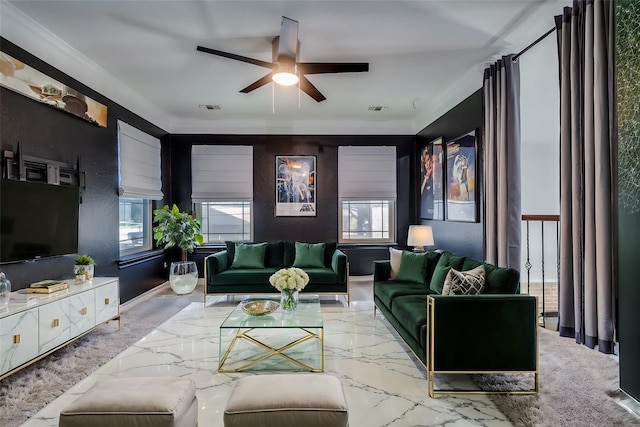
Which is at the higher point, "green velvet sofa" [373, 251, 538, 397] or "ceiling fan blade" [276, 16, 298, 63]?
"ceiling fan blade" [276, 16, 298, 63]

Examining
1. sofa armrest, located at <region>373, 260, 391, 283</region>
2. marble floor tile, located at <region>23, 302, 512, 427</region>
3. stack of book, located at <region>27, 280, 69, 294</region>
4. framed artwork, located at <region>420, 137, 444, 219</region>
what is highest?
framed artwork, located at <region>420, 137, 444, 219</region>

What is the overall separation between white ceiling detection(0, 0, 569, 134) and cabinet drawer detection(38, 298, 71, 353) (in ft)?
7.68

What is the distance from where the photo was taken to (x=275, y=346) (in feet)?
11.8

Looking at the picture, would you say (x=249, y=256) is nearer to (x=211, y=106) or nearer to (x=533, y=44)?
(x=211, y=106)

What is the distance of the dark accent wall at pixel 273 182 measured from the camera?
6879 mm

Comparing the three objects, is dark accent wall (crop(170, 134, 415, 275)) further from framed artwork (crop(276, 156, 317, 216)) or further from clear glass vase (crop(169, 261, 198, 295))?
clear glass vase (crop(169, 261, 198, 295))

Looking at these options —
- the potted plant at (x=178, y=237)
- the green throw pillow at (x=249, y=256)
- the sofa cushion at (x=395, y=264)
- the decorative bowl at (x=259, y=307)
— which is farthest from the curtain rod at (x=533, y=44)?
the potted plant at (x=178, y=237)

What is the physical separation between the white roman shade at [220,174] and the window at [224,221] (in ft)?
0.64

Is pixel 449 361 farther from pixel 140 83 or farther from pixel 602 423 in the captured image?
pixel 140 83

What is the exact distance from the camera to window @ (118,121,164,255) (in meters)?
5.18

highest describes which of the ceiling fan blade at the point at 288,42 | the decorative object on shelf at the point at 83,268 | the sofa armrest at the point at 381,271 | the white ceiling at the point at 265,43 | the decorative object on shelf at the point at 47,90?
the white ceiling at the point at 265,43

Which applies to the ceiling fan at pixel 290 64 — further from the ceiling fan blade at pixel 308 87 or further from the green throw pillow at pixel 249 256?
the green throw pillow at pixel 249 256

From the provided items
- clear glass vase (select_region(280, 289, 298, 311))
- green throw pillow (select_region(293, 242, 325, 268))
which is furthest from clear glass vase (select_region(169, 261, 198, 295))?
clear glass vase (select_region(280, 289, 298, 311))

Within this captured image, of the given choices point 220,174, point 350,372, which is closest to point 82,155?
point 220,174
